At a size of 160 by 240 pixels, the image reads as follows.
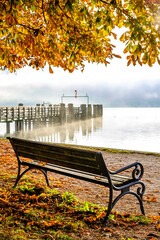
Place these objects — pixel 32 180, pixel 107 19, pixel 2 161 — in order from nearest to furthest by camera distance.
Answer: pixel 107 19 → pixel 32 180 → pixel 2 161

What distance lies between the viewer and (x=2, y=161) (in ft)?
22.7

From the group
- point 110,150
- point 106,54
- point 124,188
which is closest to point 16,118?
point 110,150

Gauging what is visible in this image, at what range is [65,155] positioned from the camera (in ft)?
12.5

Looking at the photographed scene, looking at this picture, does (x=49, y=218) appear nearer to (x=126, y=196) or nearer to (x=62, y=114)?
(x=126, y=196)

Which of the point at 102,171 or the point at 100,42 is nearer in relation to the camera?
the point at 102,171

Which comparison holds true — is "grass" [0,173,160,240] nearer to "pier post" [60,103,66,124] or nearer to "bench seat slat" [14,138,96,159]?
"bench seat slat" [14,138,96,159]

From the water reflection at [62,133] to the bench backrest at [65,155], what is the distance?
919 inches

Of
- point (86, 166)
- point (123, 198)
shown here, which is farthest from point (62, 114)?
point (86, 166)

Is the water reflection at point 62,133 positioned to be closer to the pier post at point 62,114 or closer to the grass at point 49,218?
the pier post at point 62,114

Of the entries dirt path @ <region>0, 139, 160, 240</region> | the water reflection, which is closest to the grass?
dirt path @ <region>0, 139, 160, 240</region>

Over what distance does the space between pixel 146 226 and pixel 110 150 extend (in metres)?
6.63

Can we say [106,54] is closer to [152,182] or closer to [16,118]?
[152,182]

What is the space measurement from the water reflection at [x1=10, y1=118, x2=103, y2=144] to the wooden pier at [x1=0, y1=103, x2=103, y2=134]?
82 cm

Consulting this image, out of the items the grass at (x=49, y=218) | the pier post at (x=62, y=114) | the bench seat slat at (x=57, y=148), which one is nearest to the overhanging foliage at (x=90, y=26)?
the bench seat slat at (x=57, y=148)
